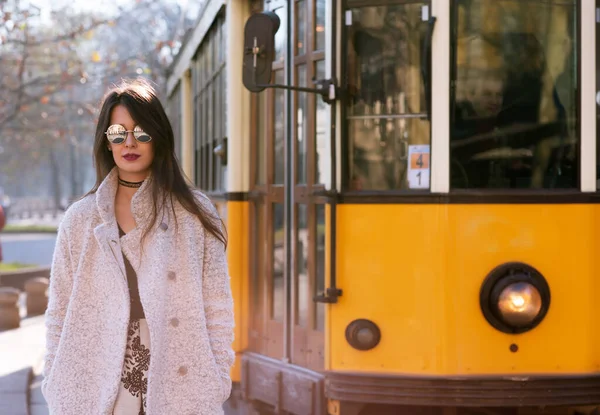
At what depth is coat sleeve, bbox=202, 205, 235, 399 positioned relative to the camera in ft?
9.13

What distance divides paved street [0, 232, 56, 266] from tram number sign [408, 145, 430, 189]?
17.4m

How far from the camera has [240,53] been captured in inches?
238

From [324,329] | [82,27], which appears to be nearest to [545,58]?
→ [324,329]

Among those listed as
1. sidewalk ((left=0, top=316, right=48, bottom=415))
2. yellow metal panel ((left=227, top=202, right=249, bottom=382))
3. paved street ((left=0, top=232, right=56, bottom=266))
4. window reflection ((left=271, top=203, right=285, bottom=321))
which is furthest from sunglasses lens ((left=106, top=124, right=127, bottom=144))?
paved street ((left=0, top=232, right=56, bottom=266))

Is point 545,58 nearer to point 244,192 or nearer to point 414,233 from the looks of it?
point 414,233

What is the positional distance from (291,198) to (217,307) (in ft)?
8.78

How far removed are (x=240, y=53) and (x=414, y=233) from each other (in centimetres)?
198

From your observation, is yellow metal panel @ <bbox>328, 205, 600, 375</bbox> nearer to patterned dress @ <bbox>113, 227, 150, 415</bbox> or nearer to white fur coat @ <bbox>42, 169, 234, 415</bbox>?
white fur coat @ <bbox>42, 169, 234, 415</bbox>

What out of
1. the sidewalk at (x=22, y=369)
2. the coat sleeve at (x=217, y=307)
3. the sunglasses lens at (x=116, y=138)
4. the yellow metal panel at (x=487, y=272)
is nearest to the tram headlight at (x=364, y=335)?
the yellow metal panel at (x=487, y=272)

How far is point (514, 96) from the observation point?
4.57 m

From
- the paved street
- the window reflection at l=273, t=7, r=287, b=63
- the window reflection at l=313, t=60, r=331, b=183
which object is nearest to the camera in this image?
the window reflection at l=313, t=60, r=331, b=183

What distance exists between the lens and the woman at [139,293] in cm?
269

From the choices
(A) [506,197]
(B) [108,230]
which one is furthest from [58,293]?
(A) [506,197]

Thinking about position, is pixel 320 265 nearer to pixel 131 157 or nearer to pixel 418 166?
pixel 418 166
